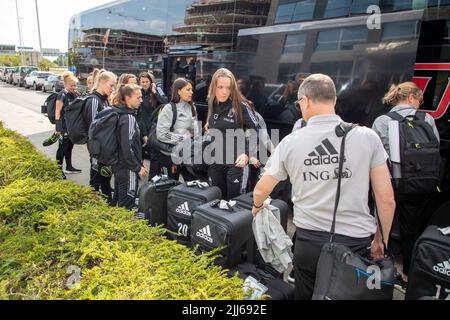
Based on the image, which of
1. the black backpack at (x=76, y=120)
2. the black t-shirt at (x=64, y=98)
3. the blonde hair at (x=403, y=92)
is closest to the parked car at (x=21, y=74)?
the black t-shirt at (x=64, y=98)

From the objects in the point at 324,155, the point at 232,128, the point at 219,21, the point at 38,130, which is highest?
the point at 219,21

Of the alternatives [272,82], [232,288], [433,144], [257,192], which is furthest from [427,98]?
[232,288]

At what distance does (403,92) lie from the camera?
10.7ft

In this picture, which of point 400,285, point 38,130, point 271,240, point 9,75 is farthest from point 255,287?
point 9,75

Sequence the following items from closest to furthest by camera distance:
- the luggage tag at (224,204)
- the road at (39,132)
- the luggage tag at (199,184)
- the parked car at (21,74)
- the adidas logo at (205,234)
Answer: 1. the adidas logo at (205,234)
2. the luggage tag at (224,204)
3. the luggage tag at (199,184)
4. the road at (39,132)
5. the parked car at (21,74)

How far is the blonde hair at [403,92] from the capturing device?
3.24 meters

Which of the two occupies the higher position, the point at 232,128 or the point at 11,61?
the point at 11,61

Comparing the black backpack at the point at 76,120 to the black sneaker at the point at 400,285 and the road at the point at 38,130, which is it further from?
the black sneaker at the point at 400,285

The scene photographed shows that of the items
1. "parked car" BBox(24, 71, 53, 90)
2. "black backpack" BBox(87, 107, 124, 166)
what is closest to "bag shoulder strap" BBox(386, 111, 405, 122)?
"black backpack" BBox(87, 107, 124, 166)

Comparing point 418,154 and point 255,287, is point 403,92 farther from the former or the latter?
point 255,287

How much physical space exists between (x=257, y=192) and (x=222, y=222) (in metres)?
0.56

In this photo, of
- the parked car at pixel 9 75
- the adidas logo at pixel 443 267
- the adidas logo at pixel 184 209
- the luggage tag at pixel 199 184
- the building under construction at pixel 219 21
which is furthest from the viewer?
the parked car at pixel 9 75

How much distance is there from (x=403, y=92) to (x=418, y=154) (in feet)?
1.90

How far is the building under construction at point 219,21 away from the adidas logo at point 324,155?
3.35 meters
